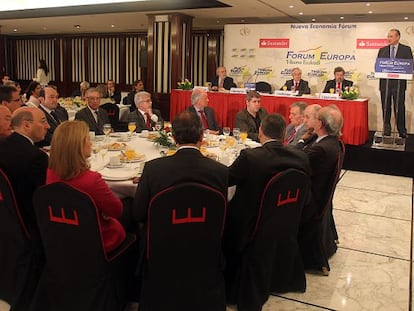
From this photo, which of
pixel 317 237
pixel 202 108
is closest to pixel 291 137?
pixel 202 108

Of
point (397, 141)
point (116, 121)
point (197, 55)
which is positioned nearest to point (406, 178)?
point (397, 141)

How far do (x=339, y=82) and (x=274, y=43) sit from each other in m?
2.10

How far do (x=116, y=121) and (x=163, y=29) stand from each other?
13.1 feet

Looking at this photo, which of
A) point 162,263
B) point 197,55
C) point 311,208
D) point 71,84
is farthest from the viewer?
point 71,84

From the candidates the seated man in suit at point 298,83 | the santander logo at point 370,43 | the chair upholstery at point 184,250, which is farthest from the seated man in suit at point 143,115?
the santander logo at point 370,43

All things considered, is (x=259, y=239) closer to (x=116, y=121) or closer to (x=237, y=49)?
(x=116, y=121)

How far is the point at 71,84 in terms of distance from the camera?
16.8 m

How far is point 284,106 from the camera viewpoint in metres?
7.69

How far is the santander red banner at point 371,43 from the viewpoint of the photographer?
859cm

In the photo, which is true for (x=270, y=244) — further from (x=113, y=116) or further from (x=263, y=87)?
(x=263, y=87)

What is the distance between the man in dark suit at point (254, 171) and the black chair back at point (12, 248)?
4.09 ft

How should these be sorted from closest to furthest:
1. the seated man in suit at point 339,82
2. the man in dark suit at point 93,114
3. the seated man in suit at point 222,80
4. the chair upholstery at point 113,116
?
the man in dark suit at point 93,114 < the chair upholstery at point 113,116 < the seated man in suit at point 339,82 < the seated man in suit at point 222,80

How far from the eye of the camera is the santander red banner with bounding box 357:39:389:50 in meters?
8.59

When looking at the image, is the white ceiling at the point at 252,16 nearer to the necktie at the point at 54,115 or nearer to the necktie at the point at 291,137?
the necktie at the point at 291,137
